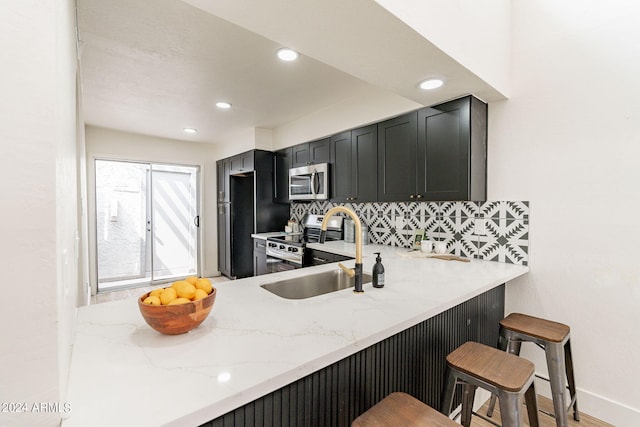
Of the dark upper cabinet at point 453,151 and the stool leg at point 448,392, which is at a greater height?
the dark upper cabinet at point 453,151

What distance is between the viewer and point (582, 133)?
1.83 meters

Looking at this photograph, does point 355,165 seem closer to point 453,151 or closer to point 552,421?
point 453,151

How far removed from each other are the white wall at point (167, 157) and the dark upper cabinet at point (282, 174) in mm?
1728

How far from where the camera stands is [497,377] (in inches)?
44.2

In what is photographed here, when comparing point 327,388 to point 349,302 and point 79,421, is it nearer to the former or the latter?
point 349,302

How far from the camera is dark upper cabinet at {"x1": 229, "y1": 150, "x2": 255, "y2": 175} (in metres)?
4.28

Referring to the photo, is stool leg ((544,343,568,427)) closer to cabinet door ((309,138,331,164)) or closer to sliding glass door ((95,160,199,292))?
cabinet door ((309,138,331,164))

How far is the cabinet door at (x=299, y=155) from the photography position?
3.78 metres

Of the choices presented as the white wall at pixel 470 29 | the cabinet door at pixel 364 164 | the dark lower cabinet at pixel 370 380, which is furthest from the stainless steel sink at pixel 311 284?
the white wall at pixel 470 29

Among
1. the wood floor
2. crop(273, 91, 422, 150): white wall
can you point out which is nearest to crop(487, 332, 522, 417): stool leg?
the wood floor

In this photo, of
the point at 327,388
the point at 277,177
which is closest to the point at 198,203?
the point at 277,177

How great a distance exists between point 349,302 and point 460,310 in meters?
0.82

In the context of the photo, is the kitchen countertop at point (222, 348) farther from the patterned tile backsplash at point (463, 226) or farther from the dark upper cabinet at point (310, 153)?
the dark upper cabinet at point (310, 153)

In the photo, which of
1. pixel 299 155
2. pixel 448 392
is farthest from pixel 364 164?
pixel 448 392
